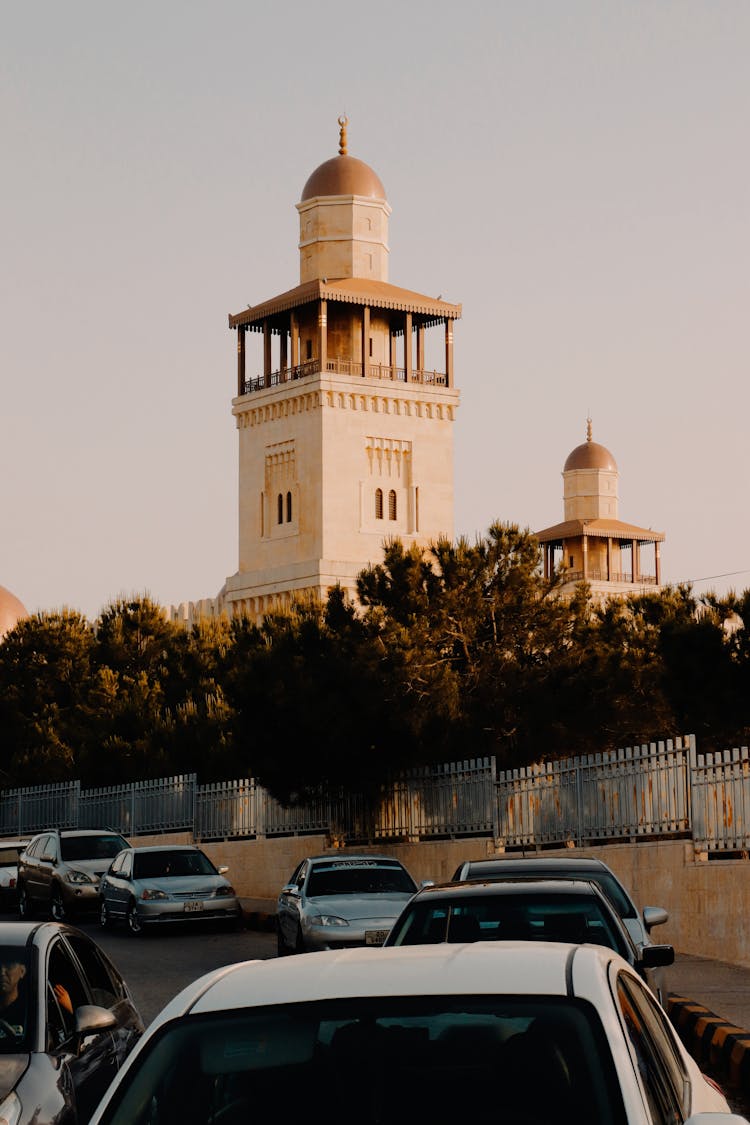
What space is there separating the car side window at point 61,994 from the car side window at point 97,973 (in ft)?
0.40

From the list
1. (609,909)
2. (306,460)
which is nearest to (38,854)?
(609,909)

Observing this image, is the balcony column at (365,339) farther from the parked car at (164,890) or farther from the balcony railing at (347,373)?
the parked car at (164,890)

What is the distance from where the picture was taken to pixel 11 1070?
23.6 ft

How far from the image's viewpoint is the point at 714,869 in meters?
19.2

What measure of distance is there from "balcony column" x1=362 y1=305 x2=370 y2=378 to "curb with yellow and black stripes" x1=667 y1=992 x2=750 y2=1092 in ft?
231

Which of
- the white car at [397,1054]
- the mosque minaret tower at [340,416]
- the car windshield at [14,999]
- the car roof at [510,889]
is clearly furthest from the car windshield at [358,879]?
the mosque minaret tower at [340,416]

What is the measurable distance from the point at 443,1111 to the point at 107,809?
42647mm

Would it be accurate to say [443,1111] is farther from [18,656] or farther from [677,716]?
[18,656]

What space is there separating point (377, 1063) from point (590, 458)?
339 ft

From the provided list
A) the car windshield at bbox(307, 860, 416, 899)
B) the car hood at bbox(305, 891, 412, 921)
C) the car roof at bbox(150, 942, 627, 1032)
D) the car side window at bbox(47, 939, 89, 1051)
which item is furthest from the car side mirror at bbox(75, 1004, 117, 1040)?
the car windshield at bbox(307, 860, 416, 899)

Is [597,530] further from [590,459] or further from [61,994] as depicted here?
[61,994]

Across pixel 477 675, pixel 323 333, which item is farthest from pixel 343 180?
pixel 477 675

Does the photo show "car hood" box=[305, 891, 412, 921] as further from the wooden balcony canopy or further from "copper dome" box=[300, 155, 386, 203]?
"copper dome" box=[300, 155, 386, 203]

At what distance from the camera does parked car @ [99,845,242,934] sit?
26016 millimetres
